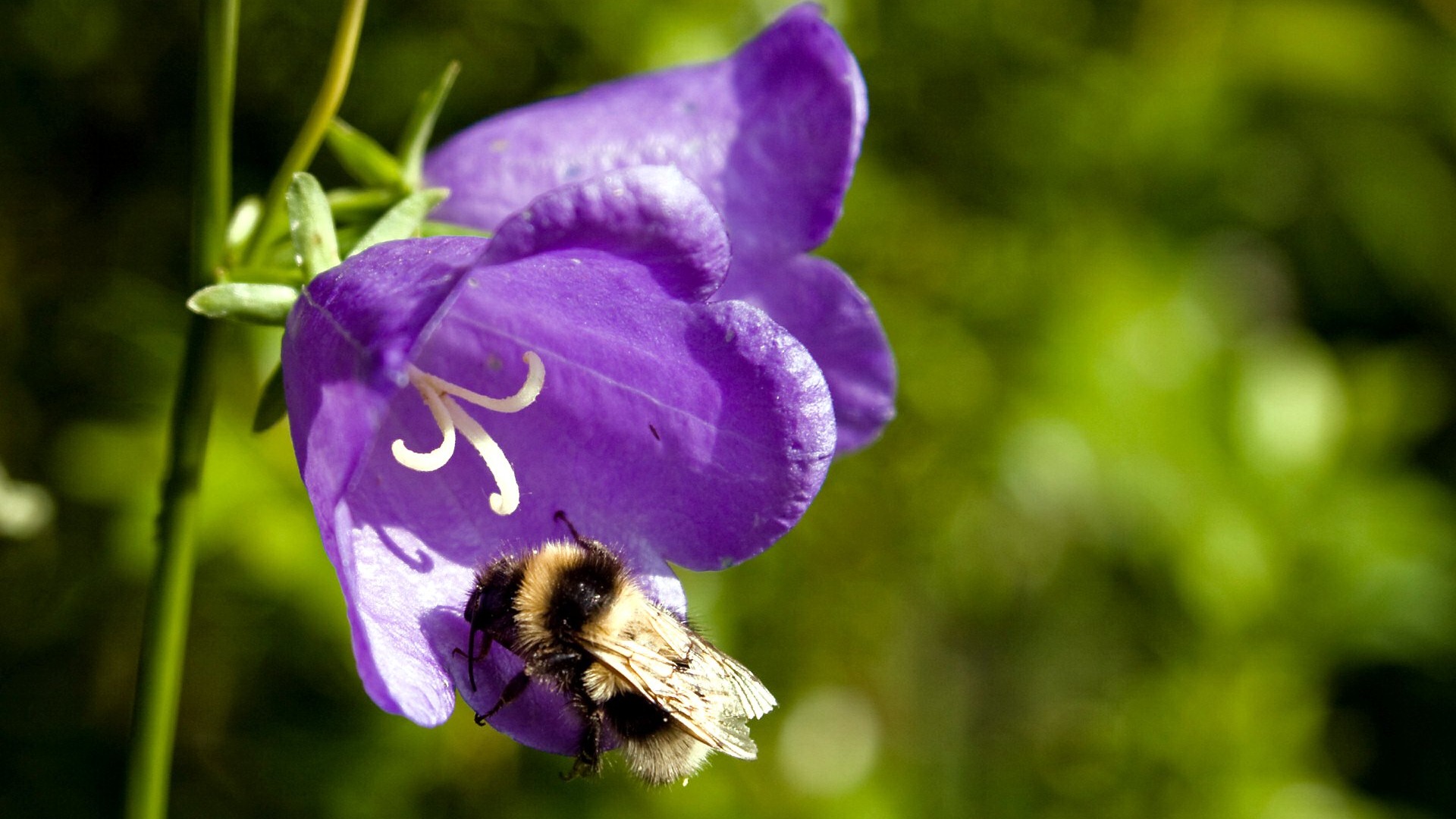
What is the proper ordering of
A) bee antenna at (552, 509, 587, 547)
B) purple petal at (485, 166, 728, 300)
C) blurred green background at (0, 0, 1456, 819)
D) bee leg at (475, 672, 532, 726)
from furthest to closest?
1. blurred green background at (0, 0, 1456, 819)
2. bee antenna at (552, 509, 587, 547)
3. bee leg at (475, 672, 532, 726)
4. purple petal at (485, 166, 728, 300)

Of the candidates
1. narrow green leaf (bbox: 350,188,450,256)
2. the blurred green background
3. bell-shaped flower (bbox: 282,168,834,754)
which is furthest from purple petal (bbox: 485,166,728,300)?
the blurred green background

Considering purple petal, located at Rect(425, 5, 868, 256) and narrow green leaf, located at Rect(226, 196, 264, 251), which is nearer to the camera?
narrow green leaf, located at Rect(226, 196, 264, 251)

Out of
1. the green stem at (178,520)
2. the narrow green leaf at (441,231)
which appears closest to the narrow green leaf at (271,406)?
the green stem at (178,520)

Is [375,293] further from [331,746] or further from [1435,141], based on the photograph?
[1435,141]

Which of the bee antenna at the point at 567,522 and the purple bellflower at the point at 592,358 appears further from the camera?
the bee antenna at the point at 567,522

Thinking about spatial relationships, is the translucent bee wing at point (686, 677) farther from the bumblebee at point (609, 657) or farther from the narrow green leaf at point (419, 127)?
the narrow green leaf at point (419, 127)

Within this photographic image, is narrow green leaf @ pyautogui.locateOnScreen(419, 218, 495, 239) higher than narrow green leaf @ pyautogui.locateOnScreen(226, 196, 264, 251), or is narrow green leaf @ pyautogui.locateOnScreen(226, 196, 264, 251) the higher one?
narrow green leaf @ pyautogui.locateOnScreen(419, 218, 495, 239)

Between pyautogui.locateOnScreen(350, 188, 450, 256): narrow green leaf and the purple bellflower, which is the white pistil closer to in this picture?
the purple bellflower
